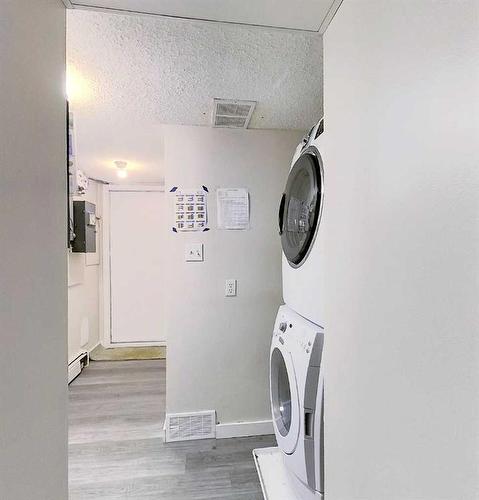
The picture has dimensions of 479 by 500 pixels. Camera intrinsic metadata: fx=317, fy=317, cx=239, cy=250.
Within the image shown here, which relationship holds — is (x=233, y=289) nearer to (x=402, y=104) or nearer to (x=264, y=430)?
(x=264, y=430)

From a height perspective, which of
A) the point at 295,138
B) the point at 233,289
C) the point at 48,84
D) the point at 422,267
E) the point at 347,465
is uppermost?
the point at 295,138

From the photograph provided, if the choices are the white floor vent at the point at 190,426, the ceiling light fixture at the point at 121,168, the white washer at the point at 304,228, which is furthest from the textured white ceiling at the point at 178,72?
the white floor vent at the point at 190,426

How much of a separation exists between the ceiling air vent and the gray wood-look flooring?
7.08 ft

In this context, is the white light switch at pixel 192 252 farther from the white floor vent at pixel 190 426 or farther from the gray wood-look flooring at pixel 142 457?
the gray wood-look flooring at pixel 142 457

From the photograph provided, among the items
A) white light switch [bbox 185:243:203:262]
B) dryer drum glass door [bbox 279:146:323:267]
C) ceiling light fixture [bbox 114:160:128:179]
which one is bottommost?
white light switch [bbox 185:243:203:262]

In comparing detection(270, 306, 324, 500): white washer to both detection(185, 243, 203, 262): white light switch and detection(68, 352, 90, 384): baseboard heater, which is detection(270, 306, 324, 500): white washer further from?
detection(68, 352, 90, 384): baseboard heater

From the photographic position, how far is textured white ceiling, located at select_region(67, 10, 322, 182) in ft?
4.04

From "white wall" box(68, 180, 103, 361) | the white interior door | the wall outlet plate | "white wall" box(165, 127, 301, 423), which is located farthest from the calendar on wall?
the white interior door

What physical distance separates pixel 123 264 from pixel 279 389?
2962mm

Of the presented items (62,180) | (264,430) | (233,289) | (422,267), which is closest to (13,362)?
(62,180)

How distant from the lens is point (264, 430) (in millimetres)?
2254

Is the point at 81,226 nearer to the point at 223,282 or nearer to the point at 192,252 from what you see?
the point at 192,252

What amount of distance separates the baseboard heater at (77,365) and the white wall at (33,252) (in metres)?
2.60

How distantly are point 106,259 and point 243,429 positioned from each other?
9.05 ft
